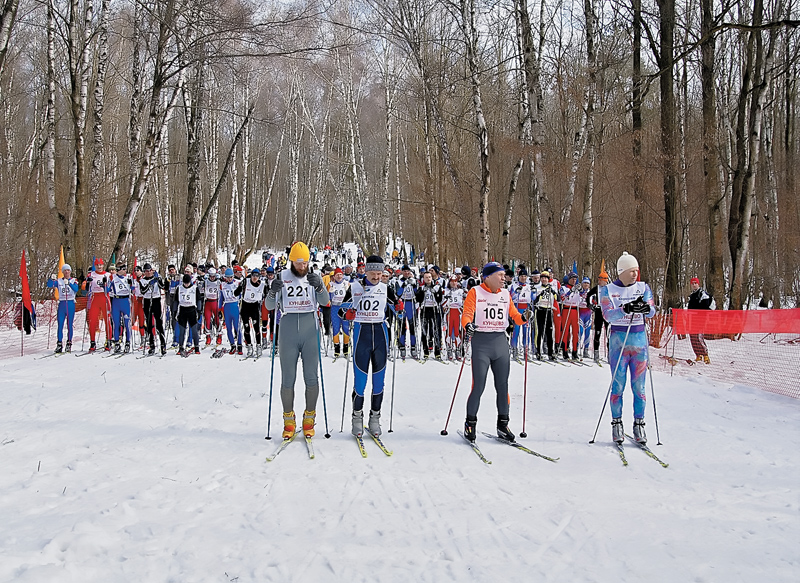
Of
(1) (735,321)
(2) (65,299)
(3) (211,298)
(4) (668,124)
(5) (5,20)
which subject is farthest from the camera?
(4) (668,124)

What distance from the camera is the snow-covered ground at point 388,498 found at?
3.52 metres

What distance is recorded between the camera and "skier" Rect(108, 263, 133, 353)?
1227 cm

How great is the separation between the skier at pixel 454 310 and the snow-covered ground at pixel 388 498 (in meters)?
5.41

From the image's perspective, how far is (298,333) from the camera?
6102mm

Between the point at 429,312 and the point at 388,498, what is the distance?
8.88 meters

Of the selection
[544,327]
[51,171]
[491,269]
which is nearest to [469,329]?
[491,269]

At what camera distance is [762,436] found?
21.7 ft

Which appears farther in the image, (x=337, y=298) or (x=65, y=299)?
(x=337, y=298)

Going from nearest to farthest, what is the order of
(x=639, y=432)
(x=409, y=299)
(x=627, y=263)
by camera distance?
(x=639, y=432) < (x=627, y=263) < (x=409, y=299)

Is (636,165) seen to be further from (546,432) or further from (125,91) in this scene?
(125,91)

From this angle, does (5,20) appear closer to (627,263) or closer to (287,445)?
(287,445)

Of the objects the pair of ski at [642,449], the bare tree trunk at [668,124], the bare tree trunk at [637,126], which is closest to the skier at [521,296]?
the bare tree trunk at [668,124]

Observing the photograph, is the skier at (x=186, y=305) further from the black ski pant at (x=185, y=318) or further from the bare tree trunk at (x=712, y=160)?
the bare tree trunk at (x=712, y=160)

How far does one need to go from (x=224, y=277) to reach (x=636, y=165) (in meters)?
12.7
